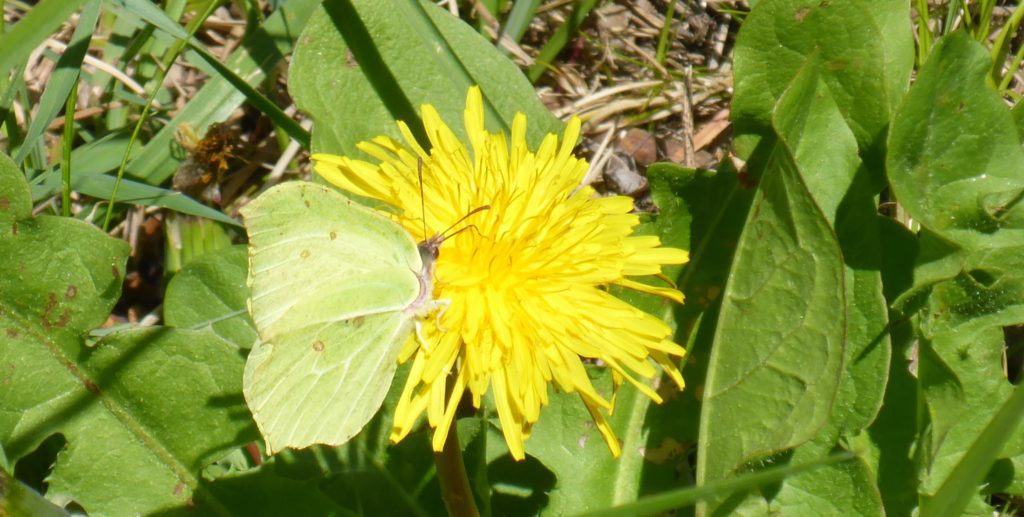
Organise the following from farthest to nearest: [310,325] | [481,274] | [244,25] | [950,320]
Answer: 1. [244,25]
2. [950,320]
3. [481,274]
4. [310,325]

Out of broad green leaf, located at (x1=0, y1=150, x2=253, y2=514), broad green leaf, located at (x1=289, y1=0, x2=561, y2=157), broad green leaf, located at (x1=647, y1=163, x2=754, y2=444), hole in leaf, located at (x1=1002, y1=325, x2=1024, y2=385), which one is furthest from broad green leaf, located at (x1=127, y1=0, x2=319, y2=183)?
hole in leaf, located at (x1=1002, y1=325, x2=1024, y2=385)

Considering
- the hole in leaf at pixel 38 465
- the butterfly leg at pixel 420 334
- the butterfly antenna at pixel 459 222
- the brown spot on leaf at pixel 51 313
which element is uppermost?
the butterfly antenna at pixel 459 222

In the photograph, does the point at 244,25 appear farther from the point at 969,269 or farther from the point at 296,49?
the point at 969,269

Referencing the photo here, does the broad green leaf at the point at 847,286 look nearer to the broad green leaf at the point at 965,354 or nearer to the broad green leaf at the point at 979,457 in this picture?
the broad green leaf at the point at 965,354

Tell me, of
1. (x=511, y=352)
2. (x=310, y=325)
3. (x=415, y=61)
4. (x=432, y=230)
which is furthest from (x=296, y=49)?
(x=511, y=352)

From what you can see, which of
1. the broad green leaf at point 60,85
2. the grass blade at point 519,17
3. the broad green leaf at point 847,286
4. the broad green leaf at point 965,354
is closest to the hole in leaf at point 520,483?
the broad green leaf at point 847,286

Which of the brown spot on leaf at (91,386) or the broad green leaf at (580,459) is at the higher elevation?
the brown spot on leaf at (91,386)
